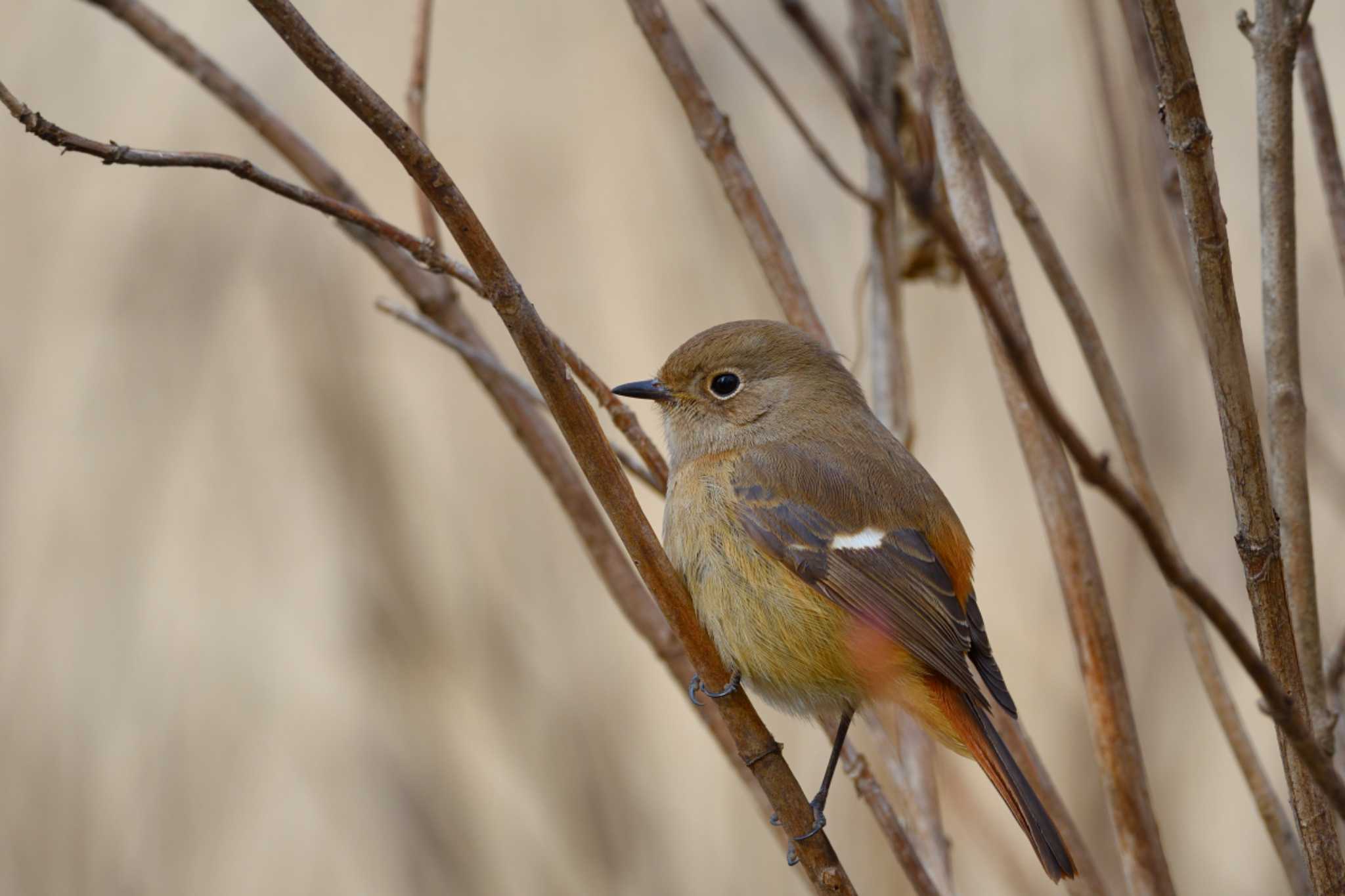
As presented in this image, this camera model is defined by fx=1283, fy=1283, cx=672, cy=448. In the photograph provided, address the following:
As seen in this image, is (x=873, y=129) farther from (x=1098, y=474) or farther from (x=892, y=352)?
(x=892, y=352)

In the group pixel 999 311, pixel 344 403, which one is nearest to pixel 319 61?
pixel 999 311

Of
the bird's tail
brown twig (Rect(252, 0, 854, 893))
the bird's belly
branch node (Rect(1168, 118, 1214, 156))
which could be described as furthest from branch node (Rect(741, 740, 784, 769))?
branch node (Rect(1168, 118, 1214, 156))

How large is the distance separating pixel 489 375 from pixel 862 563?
0.81m

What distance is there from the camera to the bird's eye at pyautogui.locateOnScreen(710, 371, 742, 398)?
9.69 feet

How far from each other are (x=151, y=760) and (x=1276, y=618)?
3729 mm

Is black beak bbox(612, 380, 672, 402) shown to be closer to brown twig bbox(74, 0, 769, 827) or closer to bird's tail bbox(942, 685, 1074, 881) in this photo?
brown twig bbox(74, 0, 769, 827)

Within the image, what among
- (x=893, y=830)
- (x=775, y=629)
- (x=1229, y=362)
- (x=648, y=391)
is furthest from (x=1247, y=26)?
(x=648, y=391)

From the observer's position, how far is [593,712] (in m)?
4.13

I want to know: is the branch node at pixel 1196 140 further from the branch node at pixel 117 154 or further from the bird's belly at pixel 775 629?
the bird's belly at pixel 775 629

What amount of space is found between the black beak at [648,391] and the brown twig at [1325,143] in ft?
Answer: 4.81

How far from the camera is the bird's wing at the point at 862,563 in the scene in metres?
2.40

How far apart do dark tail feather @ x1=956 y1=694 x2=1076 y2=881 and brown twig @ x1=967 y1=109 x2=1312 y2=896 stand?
0.30 metres

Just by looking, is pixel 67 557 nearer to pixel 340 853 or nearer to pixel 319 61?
pixel 340 853

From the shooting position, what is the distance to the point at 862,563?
2.52 m
